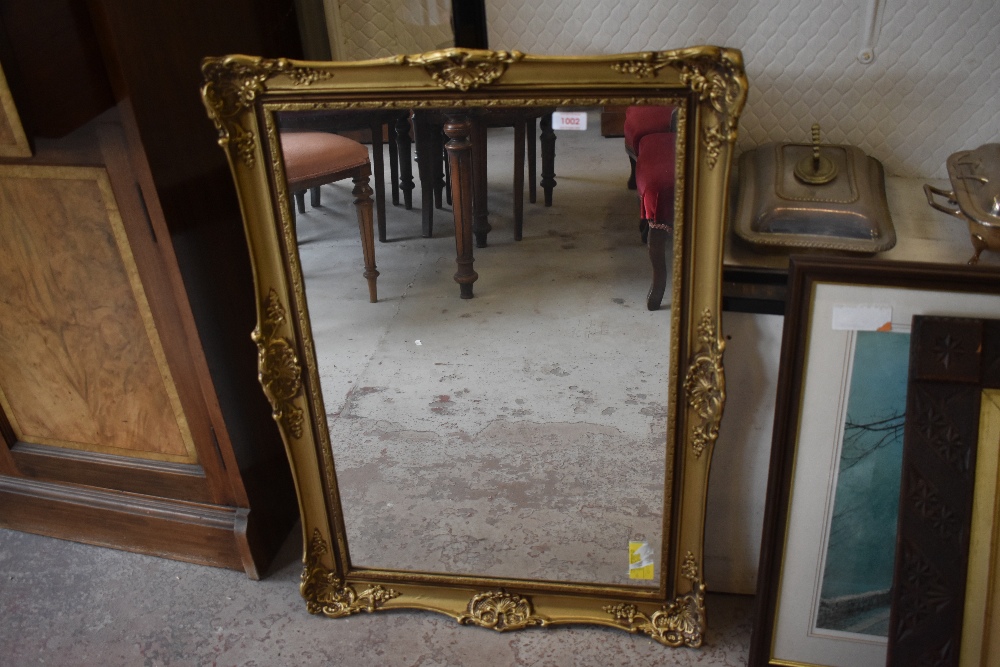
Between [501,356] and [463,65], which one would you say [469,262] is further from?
[463,65]

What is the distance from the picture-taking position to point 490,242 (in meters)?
1.30

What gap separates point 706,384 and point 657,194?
30cm

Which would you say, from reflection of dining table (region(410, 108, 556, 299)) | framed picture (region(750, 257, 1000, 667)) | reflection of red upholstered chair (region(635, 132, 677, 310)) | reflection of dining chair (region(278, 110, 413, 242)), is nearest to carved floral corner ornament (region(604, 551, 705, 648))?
framed picture (region(750, 257, 1000, 667))

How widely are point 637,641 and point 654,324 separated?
2.03 feet

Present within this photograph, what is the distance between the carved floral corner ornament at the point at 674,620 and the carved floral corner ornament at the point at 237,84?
102cm

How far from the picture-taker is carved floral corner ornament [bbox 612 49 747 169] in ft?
3.36

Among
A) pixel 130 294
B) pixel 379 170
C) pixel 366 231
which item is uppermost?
pixel 379 170

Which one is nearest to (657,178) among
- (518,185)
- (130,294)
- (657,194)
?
(657,194)

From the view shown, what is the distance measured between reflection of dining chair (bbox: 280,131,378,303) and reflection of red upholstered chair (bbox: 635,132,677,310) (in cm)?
44

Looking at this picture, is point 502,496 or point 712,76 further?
point 502,496

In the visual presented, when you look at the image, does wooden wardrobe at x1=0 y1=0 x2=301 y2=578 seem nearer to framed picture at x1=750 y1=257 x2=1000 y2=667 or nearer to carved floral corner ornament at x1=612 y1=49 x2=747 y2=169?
carved floral corner ornament at x1=612 y1=49 x2=747 y2=169

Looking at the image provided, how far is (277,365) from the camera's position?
1352 millimetres

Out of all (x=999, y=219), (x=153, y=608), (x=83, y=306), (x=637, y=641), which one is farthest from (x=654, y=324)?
(x=153, y=608)

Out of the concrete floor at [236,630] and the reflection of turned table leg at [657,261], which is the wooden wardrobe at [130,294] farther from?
the reflection of turned table leg at [657,261]
